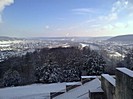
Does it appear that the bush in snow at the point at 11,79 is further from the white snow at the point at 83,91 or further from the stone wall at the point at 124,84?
the stone wall at the point at 124,84

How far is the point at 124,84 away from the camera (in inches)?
297

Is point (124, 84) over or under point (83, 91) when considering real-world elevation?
over

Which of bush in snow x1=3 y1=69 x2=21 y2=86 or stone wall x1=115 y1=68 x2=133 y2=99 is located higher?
stone wall x1=115 y1=68 x2=133 y2=99

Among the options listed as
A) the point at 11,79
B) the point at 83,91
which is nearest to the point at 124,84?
the point at 83,91

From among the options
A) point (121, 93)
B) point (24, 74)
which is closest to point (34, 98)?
point (121, 93)

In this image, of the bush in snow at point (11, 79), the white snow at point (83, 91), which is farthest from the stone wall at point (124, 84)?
the bush in snow at point (11, 79)

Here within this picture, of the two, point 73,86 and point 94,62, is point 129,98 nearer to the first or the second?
point 73,86

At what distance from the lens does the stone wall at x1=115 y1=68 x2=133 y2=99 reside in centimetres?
690

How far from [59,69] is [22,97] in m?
15.2

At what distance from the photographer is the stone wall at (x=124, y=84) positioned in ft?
22.6

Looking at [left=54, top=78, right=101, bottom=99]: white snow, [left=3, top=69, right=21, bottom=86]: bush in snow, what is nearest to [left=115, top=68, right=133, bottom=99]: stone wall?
[left=54, top=78, right=101, bottom=99]: white snow

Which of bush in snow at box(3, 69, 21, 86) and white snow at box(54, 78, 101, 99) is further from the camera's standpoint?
bush in snow at box(3, 69, 21, 86)

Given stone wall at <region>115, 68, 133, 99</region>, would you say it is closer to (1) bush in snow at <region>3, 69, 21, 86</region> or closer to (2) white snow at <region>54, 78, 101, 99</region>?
(2) white snow at <region>54, 78, 101, 99</region>

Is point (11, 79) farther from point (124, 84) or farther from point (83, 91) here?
point (124, 84)
